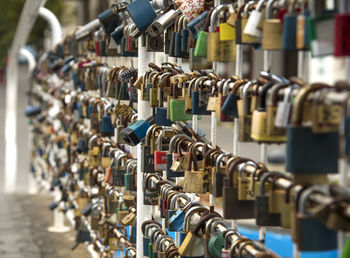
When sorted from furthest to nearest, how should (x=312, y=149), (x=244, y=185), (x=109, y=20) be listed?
(x=109, y=20), (x=244, y=185), (x=312, y=149)

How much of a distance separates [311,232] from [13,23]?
28586 mm

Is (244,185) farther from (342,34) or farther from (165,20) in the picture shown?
(165,20)

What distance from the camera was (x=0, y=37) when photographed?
28.1 m

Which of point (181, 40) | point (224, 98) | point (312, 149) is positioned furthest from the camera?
point (181, 40)

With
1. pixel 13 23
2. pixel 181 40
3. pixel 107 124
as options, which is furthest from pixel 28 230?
pixel 13 23

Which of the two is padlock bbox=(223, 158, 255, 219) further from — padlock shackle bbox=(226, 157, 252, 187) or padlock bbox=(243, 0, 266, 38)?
padlock bbox=(243, 0, 266, 38)

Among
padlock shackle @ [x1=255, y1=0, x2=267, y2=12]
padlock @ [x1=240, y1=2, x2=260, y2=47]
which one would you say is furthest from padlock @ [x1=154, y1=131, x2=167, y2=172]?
padlock shackle @ [x1=255, y1=0, x2=267, y2=12]

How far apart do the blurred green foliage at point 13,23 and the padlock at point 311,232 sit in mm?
27249

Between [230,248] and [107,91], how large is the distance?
1599mm

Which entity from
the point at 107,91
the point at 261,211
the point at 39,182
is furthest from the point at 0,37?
the point at 261,211

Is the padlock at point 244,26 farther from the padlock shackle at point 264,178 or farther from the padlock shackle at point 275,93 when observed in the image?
the padlock shackle at point 264,178

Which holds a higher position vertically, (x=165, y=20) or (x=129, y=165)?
(x=165, y=20)

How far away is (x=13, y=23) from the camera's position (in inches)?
1126

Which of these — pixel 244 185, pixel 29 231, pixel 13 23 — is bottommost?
pixel 29 231
